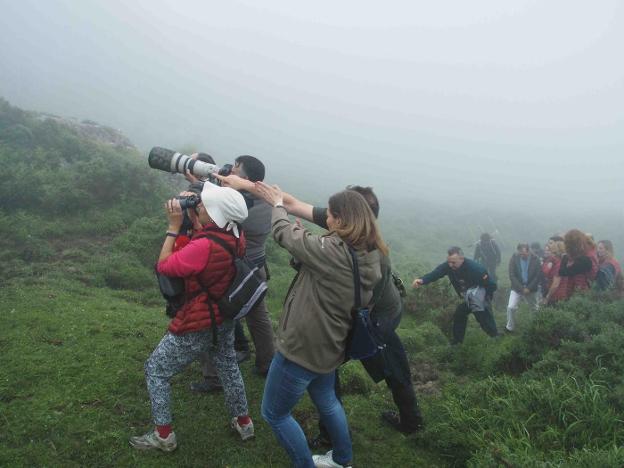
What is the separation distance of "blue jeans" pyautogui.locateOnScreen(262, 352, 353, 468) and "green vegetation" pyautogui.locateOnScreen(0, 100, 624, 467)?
0.75 metres

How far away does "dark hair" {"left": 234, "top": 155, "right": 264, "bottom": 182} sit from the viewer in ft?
15.7

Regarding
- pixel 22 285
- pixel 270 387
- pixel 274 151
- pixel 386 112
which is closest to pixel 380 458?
pixel 270 387

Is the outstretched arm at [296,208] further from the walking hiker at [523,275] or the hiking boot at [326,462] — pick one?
the walking hiker at [523,275]

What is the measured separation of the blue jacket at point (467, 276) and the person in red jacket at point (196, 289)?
4.48m

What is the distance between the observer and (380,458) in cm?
436

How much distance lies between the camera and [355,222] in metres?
3.22

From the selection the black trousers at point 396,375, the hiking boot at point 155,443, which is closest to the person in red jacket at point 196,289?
the hiking boot at point 155,443

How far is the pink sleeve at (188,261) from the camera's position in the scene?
3.46 meters

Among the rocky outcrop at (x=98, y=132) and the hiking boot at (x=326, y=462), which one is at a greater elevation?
the rocky outcrop at (x=98, y=132)

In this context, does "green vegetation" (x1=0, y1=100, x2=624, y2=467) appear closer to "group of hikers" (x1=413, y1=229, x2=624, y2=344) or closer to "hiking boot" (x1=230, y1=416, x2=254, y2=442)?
"hiking boot" (x1=230, y1=416, x2=254, y2=442)

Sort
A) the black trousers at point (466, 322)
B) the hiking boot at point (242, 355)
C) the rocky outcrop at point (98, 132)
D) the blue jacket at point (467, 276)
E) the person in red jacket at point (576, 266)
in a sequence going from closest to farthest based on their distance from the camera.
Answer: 1. the hiking boot at point (242, 355)
2. the blue jacket at point (467, 276)
3. the black trousers at point (466, 322)
4. the person in red jacket at point (576, 266)
5. the rocky outcrop at point (98, 132)

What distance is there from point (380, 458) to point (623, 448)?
208cm

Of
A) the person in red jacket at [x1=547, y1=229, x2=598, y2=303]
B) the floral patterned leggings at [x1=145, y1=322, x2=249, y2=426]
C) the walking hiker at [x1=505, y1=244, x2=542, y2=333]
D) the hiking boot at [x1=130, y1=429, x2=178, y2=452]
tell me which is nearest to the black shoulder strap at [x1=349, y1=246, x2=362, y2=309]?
the floral patterned leggings at [x1=145, y1=322, x2=249, y2=426]

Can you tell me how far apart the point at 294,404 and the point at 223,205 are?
Answer: 1693 millimetres
